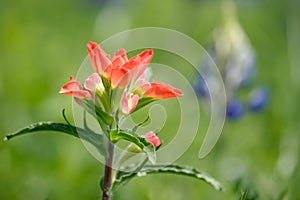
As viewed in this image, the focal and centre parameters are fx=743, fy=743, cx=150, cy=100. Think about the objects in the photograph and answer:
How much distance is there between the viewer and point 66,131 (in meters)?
1.31

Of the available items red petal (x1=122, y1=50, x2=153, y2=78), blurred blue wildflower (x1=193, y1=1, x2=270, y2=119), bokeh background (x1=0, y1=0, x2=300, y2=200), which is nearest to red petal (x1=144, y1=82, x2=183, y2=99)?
red petal (x1=122, y1=50, x2=153, y2=78)

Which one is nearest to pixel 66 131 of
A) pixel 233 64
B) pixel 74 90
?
pixel 74 90

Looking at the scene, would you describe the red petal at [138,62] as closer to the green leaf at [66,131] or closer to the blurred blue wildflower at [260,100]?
the green leaf at [66,131]

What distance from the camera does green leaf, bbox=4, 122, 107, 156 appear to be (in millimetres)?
1291

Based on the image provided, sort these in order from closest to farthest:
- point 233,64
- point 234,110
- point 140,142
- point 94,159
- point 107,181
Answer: point 140,142 → point 107,181 → point 94,159 → point 234,110 → point 233,64

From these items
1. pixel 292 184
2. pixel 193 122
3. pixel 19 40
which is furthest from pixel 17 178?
pixel 19 40

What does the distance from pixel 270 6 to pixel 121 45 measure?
1.44 meters

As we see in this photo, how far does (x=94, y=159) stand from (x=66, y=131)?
130 cm

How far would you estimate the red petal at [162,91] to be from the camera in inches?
48.8

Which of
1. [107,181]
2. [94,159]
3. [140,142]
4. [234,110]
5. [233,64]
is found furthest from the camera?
[233,64]

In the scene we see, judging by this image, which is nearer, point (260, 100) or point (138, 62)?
point (138, 62)

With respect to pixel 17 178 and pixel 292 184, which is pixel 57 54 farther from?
pixel 292 184

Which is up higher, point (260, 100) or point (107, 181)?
point (260, 100)

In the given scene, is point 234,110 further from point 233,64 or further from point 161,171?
point 161,171
